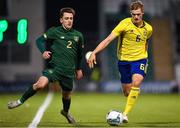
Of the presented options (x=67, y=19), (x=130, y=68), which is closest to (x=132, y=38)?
(x=130, y=68)

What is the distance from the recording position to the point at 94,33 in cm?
3322

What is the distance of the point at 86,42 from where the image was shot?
32938mm

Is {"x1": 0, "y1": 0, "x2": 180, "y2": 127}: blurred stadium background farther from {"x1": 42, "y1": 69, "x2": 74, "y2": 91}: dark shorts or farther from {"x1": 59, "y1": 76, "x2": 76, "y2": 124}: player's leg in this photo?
{"x1": 42, "y1": 69, "x2": 74, "y2": 91}: dark shorts

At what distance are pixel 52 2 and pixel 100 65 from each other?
17.1ft

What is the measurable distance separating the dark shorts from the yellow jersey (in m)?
1.20

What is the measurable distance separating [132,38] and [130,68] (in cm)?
59

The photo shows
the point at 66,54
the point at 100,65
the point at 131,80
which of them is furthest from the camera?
the point at 100,65

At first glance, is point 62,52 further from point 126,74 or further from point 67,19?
point 126,74

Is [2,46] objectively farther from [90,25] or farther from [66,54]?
[66,54]

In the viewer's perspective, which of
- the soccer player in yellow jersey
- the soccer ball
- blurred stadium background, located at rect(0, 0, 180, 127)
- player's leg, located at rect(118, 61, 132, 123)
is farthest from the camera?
blurred stadium background, located at rect(0, 0, 180, 127)

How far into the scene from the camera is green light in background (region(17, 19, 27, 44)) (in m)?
30.0

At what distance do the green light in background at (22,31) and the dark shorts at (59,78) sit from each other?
1957 cm

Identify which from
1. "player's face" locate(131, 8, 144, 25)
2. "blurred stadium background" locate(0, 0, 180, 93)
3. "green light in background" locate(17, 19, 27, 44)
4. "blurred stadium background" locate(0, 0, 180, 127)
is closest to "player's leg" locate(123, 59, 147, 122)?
"player's face" locate(131, 8, 144, 25)

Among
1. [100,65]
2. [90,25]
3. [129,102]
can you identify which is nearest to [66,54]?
[129,102]
